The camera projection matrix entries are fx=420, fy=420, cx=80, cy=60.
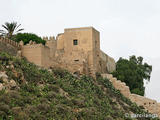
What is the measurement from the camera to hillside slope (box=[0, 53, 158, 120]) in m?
20.8

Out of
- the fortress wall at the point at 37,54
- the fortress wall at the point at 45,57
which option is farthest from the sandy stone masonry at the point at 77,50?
the fortress wall at the point at 37,54

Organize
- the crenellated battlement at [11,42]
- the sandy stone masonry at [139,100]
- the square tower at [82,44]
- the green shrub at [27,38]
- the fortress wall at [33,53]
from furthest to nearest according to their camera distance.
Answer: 1. the green shrub at [27,38]
2. the sandy stone masonry at [139,100]
3. the square tower at [82,44]
4. the fortress wall at [33,53]
5. the crenellated battlement at [11,42]

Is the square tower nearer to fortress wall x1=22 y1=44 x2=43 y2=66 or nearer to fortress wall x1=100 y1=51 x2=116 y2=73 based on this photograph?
fortress wall x1=100 y1=51 x2=116 y2=73

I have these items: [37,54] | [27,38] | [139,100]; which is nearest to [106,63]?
[139,100]

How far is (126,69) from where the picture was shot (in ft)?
138

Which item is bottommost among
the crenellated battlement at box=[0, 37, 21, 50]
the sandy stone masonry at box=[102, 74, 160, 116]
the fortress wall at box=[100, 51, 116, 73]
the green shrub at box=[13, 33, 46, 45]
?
the sandy stone masonry at box=[102, 74, 160, 116]

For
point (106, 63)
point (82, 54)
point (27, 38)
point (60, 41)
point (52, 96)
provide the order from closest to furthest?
point (52, 96) < point (82, 54) < point (60, 41) < point (27, 38) < point (106, 63)

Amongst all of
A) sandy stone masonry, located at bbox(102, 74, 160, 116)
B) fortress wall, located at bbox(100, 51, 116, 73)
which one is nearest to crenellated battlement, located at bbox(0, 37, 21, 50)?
sandy stone masonry, located at bbox(102, 74, 160, 116)

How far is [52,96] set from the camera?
24.7 meters

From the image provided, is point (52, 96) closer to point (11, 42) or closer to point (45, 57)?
point (45, 57)

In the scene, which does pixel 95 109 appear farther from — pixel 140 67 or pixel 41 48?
pixel 140 67

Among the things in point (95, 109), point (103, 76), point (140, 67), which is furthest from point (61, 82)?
point (140, 67)

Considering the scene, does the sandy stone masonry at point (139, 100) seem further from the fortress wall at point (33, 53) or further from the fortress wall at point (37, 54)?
the fortress wall at point (33, 53)

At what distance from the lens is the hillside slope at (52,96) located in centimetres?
2077
